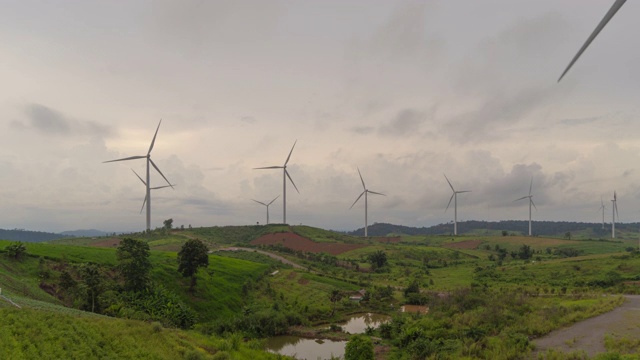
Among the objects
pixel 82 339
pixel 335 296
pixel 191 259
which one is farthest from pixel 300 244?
pixel 82 339

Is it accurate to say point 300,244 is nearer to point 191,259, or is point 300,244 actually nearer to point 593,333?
point 191,259

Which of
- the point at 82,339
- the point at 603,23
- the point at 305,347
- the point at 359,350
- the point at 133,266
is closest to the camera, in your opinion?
the point at 82,339

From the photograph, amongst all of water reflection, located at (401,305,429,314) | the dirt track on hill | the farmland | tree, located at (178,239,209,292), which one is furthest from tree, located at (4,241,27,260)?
the dirt track on hill

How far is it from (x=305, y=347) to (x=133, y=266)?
23095 mm

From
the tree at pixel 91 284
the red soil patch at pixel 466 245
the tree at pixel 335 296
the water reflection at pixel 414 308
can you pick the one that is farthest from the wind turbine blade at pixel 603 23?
the red soil patch at pixel 466 245

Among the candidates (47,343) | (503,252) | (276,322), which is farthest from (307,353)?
(503,252)

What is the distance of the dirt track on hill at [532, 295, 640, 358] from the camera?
34.3m

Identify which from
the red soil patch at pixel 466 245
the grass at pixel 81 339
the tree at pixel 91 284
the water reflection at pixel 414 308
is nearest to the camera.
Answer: the grass at pixel 81 339

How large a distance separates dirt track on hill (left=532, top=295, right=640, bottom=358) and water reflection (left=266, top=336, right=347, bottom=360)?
812 inches

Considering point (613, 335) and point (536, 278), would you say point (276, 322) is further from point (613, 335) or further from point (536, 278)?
point (536, 278)

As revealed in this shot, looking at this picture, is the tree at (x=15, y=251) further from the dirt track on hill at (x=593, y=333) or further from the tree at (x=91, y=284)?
the dirt track on hill at (x=593, y=333)

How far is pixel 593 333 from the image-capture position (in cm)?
3756

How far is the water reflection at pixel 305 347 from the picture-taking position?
4523 centimetres

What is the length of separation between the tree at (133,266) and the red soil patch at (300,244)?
92.3 m
